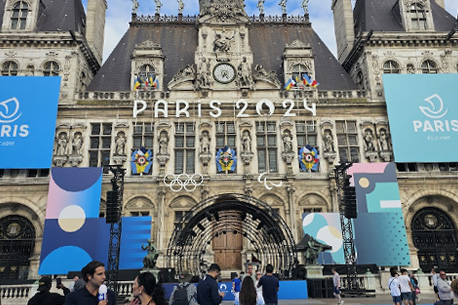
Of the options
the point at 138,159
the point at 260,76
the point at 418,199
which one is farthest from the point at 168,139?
the point at 418,199

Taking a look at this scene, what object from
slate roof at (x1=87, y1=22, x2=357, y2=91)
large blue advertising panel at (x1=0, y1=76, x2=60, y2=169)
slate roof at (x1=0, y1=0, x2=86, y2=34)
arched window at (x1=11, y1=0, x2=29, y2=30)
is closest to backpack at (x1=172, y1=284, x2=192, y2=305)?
large blue advertising panel at (x1=0, y1=76, x2=60, y2=169)

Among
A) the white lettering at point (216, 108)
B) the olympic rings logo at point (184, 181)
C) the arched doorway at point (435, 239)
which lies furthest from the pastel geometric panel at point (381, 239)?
the white lettering at point (216, 108)

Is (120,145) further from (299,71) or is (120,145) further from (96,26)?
(299,71)

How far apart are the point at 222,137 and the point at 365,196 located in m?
10.0

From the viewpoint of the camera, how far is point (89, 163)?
24750mm

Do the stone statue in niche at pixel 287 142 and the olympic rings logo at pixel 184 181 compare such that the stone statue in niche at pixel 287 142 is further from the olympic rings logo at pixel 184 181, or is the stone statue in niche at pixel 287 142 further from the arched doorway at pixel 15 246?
the arched doorway at pixel 15 246

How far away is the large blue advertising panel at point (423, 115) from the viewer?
24609 millimetres

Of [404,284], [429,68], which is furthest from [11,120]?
[429,68]

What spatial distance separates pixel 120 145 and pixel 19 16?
13.2 m

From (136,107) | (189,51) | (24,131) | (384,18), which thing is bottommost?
(24,131)

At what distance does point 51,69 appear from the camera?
26.7m

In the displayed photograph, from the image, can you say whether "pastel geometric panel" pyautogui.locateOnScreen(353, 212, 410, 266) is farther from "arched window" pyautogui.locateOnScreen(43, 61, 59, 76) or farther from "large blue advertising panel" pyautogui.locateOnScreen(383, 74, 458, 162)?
"arched window" pyautogui.locateOnScreen(43, 61, 59, 76)

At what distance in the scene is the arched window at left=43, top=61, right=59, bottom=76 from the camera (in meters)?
26.7

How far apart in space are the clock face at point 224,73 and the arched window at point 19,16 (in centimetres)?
1490
